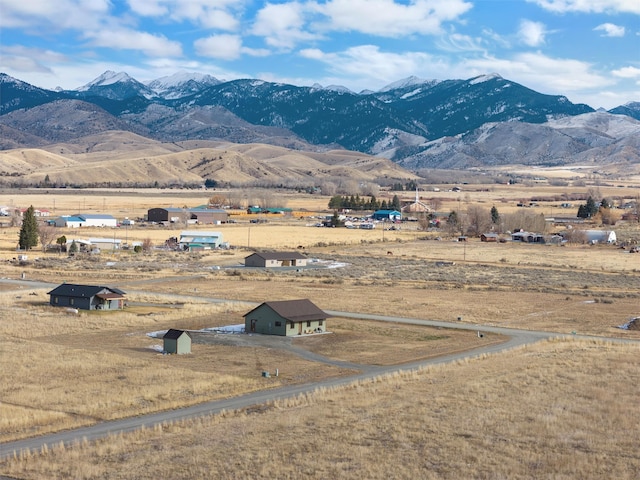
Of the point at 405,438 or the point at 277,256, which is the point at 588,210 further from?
the point at 405,438

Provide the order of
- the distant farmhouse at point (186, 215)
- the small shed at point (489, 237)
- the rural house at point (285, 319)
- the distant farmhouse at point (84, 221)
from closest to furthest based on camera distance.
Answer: the rural house at point (285, 319) < the small shed at point (489, 237) < the distant farmhouse at point (84, 221) < the distant farmhouse at point (186, 215)

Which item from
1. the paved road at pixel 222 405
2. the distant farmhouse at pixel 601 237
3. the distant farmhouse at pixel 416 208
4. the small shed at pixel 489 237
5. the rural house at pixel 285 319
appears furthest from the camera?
the distant farmhouse at pixel 416 208

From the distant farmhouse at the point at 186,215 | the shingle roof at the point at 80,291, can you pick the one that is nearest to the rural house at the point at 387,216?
the distant farmhouse at the point at 186,215

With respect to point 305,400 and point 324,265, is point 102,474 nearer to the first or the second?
point 305,400

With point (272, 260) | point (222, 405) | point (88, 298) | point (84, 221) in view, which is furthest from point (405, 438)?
point (84, 221)

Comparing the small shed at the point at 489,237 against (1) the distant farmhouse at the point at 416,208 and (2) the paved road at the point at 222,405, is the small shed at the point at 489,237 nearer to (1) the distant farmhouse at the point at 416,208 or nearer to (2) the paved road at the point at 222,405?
(1) the distant farmhouse at the point at 416,208

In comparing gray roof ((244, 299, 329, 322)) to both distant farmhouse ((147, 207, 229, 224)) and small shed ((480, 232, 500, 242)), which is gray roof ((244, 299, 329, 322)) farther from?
distant farmhouse ((147, 207, 229, 224))

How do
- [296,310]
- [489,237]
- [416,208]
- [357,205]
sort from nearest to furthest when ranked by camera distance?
[296,310] < [489,237] < [416,208] < [357,205]

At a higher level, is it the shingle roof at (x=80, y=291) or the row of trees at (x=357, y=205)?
the row of trees at (x=357, y=205)

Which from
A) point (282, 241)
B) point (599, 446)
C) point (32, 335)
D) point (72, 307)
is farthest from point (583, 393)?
point (282, 241)
